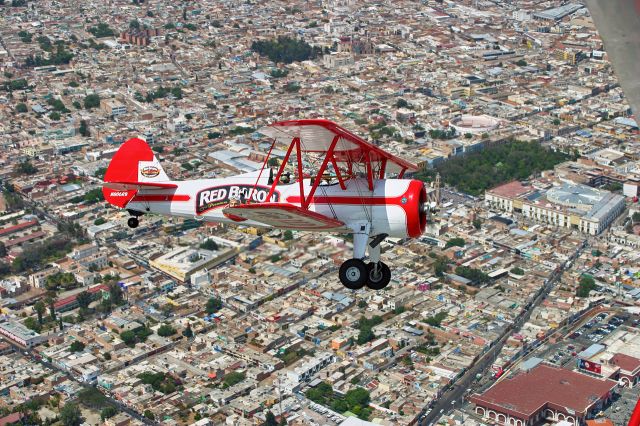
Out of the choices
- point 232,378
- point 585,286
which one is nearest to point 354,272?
point 232,378

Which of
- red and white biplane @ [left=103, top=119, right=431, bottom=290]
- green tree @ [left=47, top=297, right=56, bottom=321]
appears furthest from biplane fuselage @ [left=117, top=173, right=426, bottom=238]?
green tree @ [left=47, top=297, right=56, bottom=321]

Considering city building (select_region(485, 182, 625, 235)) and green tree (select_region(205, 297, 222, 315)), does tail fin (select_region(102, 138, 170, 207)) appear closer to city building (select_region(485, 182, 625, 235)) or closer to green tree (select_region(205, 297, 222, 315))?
green tree (select_region(205, 297, 222, 315))

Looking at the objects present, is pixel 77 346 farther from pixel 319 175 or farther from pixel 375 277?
pixel 319 175

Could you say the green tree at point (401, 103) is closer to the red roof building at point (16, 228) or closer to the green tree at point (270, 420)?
the red roof building at point (16, 228)

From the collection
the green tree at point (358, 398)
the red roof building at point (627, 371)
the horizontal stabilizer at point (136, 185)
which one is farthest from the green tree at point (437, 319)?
the horizontal stabilizer at point (136, 185)

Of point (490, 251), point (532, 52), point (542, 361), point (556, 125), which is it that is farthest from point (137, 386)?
point (532, 52)

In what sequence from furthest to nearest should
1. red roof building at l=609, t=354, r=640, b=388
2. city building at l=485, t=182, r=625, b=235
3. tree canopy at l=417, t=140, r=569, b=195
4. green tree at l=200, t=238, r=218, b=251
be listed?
tree canopy at l=417, t=140, r=569, b=195
city building at l=485, t=182, r=625, b=235
green tree at l=200, t=238, r=218, b=251
red roof building at l=609, t=354, r=640, b=388
